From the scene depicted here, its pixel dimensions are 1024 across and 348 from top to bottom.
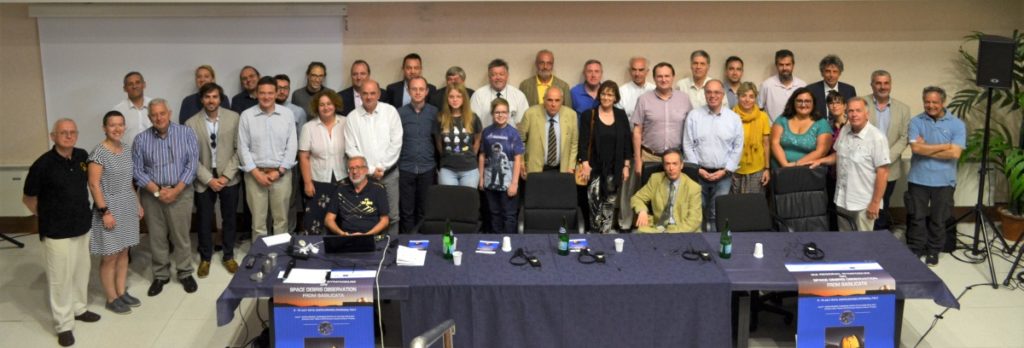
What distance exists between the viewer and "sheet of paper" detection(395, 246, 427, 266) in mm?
4824

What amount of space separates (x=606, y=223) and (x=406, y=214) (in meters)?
1.63

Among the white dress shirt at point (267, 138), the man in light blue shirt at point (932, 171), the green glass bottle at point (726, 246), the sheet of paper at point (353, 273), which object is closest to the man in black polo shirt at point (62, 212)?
the white dress shirt at point (267, 138)

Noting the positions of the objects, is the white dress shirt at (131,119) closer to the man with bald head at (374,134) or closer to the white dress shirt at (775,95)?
the man with bald head at (374,134)

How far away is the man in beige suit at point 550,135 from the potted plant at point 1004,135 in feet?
11.6

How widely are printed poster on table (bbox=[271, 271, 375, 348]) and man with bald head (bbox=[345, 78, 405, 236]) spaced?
1.95m

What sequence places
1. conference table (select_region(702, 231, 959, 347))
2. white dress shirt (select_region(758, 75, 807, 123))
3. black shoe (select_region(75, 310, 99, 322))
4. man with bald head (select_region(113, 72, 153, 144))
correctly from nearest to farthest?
conference table (select_region(702, 231, 959, 347))
black shoe (select_region(75, 310, 99, 322))
man with bald head (select_region(113, 72, 153, 144))
white dress shirt (select_region(758, 75, 807, 123))

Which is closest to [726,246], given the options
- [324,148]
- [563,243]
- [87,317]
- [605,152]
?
[563,243]

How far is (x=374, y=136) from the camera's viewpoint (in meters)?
6.49

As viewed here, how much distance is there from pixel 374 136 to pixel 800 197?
3192mm

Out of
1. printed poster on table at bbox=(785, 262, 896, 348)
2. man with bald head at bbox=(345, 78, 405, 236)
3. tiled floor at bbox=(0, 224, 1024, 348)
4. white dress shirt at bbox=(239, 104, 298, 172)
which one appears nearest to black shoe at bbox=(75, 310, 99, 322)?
tiled floor at bbox=(0, 224, 1024, 348)

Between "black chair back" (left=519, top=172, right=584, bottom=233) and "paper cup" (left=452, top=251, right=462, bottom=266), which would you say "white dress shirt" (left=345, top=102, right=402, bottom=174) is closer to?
"black chair back" (left=519, top=172, right=584, bottom=233)

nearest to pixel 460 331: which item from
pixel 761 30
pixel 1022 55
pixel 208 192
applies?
pixel 208 192

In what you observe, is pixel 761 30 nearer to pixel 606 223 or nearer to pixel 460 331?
pixel 606 223

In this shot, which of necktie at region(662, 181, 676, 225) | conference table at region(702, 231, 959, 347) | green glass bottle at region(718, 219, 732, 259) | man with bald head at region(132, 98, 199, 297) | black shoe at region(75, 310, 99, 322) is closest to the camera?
conference table at region(702, 231, 959, 347)
